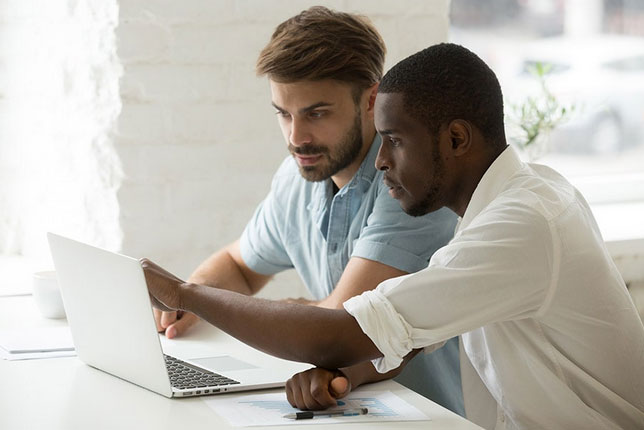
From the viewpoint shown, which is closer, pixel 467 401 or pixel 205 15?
pixel 467 401

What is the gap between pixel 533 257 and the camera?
55.5 inches

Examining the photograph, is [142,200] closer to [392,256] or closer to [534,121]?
[392,256]

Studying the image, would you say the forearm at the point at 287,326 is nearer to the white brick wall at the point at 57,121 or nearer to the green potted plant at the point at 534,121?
the white brick wall at the point at 57,121

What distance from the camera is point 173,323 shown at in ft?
5.99

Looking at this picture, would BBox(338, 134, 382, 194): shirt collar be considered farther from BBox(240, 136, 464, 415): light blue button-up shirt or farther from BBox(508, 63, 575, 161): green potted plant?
BBox(508, 63, 575, 161): green potted plant

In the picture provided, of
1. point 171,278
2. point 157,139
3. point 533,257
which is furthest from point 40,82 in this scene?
point 533,257

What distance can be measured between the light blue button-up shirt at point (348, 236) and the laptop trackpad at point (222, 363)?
12.6 inches

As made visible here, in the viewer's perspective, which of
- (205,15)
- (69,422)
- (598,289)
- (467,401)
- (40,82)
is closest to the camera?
(69,422)

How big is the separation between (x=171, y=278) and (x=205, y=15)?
37.4 inches

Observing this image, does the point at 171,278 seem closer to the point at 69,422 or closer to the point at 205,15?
the point at 69,422

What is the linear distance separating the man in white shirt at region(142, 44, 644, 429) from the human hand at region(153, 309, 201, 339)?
255 mm

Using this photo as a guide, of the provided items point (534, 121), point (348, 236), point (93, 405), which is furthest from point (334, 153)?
point (534, 121)

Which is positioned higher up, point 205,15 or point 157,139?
point 205,15

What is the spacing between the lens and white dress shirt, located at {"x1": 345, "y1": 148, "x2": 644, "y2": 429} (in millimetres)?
1396
